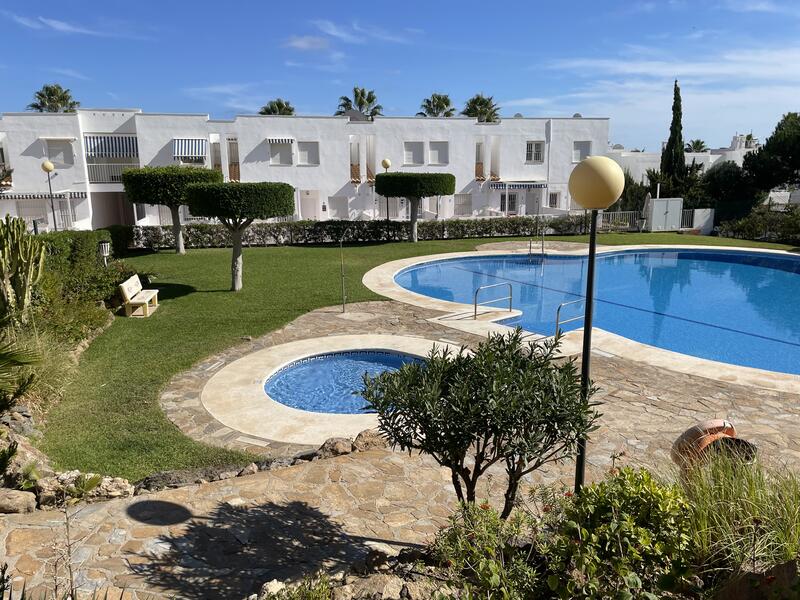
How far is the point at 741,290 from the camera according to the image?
22.1m

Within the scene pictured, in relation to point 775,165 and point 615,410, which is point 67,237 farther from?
point 775,165

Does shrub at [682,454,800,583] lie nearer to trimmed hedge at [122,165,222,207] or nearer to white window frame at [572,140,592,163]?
trimmed hedge at [122,165,222,207]

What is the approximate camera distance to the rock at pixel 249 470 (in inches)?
277

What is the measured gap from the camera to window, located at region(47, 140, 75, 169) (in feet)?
110

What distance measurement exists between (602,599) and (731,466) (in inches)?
85.0

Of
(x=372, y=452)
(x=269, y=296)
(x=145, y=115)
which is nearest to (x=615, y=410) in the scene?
(x=372, y=452)

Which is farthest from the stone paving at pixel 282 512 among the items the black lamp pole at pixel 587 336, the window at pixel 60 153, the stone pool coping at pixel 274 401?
the window at pixel 60 153

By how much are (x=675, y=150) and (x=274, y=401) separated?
40.7 m

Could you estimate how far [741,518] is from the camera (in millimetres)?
4203

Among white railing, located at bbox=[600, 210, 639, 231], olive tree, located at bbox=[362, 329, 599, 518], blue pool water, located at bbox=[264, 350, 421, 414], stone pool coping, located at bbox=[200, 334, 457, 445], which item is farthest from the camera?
white railing, located at bbox=[600, 210, 639, 231]

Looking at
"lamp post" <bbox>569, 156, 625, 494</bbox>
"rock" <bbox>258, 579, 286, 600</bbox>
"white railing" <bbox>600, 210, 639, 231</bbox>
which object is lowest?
"rock" <bbox>258, 579, 286, 600</bbox>

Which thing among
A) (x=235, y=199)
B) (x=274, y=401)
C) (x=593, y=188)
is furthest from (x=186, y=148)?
(x=593, y=188)

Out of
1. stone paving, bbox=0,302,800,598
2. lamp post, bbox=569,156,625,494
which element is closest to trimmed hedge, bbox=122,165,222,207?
stone paving, bbox=0,302,800,598

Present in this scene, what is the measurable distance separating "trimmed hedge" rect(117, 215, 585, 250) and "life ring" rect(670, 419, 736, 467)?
2489 centimetres
